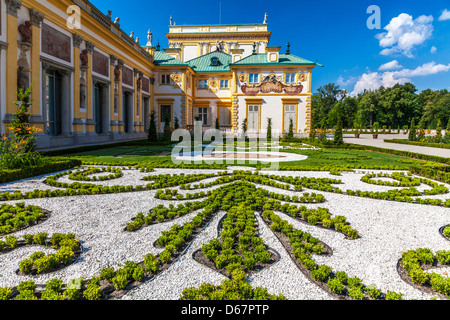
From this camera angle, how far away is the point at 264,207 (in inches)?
192

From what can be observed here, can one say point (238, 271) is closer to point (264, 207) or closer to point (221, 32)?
point (264, 207)

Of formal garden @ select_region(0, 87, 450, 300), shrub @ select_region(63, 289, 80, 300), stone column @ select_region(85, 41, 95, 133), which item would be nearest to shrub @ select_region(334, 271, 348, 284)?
formal garden @ select_region(0, 87, 450, 300)

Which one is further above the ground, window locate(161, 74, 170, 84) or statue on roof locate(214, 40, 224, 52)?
statue on roof locate(214, 40, 224, 52)

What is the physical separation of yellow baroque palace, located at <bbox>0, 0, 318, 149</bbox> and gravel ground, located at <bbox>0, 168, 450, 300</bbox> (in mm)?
11539

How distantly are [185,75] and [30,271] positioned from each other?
31.8 metres

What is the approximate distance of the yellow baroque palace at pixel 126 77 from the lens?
1408cm

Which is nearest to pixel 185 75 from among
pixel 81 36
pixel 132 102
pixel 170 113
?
pixel 170 113

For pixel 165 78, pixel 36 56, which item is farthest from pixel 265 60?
pixel 36 56

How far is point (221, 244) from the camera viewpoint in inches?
135

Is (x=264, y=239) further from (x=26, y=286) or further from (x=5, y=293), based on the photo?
(x=5, y=293)

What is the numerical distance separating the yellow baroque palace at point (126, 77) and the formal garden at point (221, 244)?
1062cm

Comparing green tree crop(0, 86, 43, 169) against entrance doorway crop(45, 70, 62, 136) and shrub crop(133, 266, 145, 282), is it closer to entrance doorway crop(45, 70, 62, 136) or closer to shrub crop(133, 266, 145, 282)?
shrub crop(133, 266, 145, 282)

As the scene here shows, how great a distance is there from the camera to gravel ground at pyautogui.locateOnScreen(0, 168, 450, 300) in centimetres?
267
